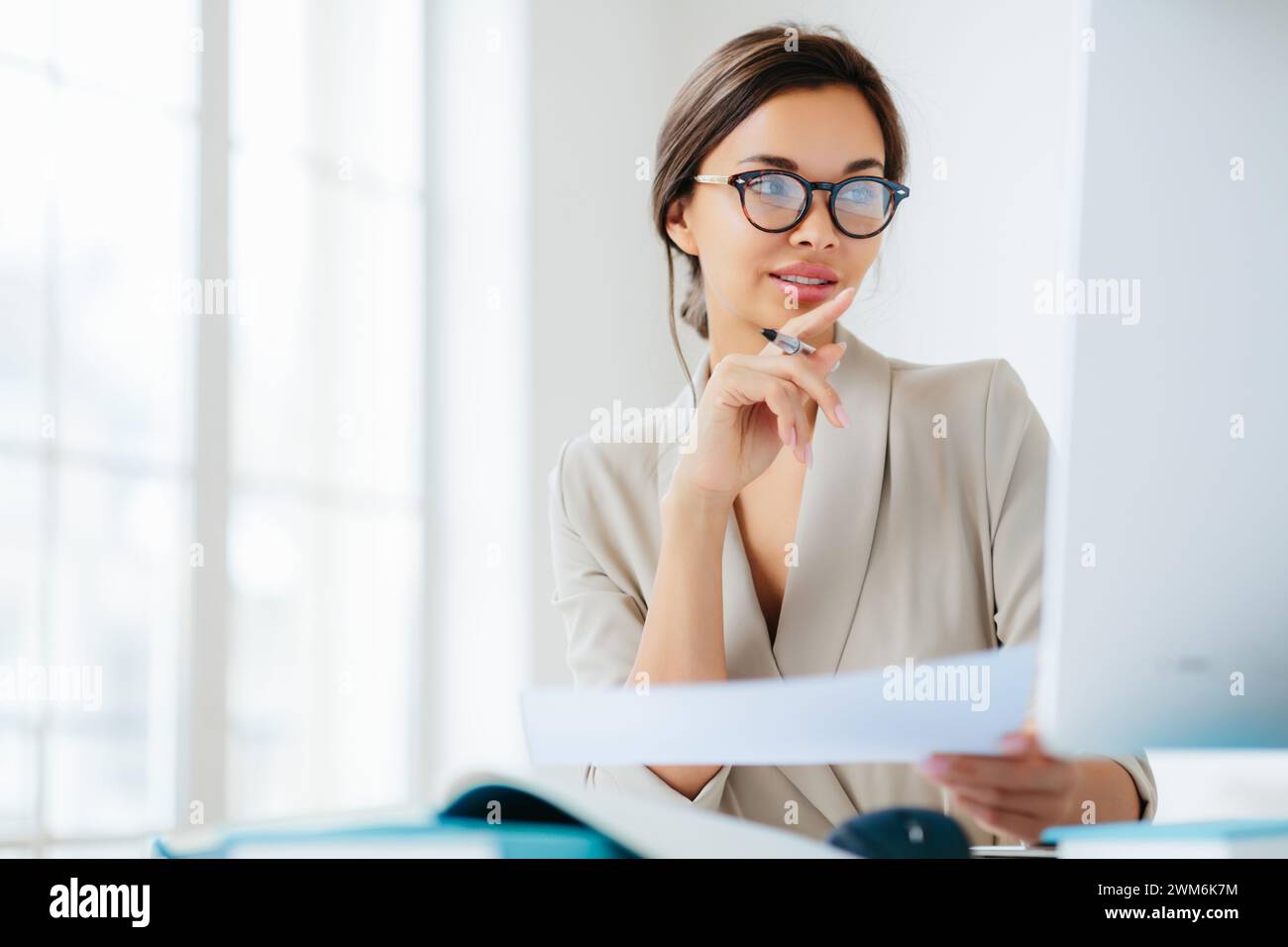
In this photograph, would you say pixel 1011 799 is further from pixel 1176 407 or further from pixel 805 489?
pixel 805 489

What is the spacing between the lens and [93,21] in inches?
72.3

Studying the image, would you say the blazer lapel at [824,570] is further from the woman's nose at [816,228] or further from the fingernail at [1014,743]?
the fingernail at [1014,743]

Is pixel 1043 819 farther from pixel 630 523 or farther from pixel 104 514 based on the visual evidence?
pixel 104 514

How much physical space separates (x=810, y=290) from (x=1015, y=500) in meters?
0.26

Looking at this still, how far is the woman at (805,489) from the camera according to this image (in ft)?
3.00

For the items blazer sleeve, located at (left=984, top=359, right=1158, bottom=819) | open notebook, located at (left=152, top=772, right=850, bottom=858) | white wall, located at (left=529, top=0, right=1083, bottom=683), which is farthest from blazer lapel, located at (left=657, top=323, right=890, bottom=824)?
open notebook, located at (left=152, top=772, right=850, bottom=858)

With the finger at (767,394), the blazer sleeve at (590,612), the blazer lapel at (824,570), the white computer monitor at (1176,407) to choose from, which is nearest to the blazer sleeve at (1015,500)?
the blazer lapel at (824,570)

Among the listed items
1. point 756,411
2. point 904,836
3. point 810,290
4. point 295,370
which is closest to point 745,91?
point 810,290

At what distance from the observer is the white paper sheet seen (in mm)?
566

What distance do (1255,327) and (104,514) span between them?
5.66ft

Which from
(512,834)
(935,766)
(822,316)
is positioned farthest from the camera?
(822,316)

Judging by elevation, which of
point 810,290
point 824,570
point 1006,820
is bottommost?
point 1006,820

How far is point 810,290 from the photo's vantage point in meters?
1.04

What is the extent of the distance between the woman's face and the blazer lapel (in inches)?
4.4
